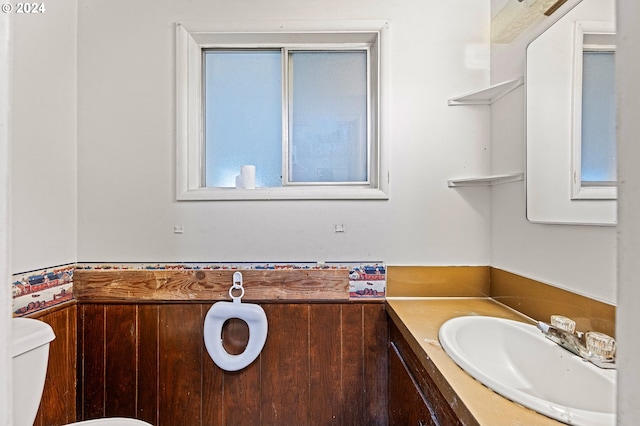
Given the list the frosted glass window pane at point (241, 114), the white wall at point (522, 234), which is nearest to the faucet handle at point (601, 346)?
the white wall at point (522, 234)

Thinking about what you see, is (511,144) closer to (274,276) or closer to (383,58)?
(383,58)

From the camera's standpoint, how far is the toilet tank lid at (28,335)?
0.86 meters

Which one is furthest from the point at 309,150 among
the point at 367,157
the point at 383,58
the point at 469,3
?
the point at 469,3

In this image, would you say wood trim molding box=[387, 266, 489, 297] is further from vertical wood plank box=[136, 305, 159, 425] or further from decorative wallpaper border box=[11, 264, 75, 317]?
decorative wallpaper border box=[11, 264, 75, 317]

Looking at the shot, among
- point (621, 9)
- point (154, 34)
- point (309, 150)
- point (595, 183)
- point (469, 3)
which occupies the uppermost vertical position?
point (469, 3)

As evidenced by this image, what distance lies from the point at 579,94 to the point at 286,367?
1.50m

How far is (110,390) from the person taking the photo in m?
1.29

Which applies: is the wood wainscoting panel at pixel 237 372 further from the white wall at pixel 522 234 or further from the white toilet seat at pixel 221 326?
the white wall at pixel 522 234

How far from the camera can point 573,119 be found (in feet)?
2.92

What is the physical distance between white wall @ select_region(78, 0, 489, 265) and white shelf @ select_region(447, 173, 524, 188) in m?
0.04

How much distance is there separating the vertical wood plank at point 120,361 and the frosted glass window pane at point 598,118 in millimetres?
1838

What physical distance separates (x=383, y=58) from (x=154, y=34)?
1.11 metres

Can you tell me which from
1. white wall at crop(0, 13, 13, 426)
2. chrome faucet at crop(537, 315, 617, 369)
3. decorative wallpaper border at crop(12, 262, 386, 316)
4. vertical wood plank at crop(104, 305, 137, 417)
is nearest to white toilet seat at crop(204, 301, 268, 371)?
decorative wallpaper border at crop(12, 262, 386, 316)

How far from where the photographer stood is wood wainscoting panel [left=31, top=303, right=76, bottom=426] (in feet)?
3.82
